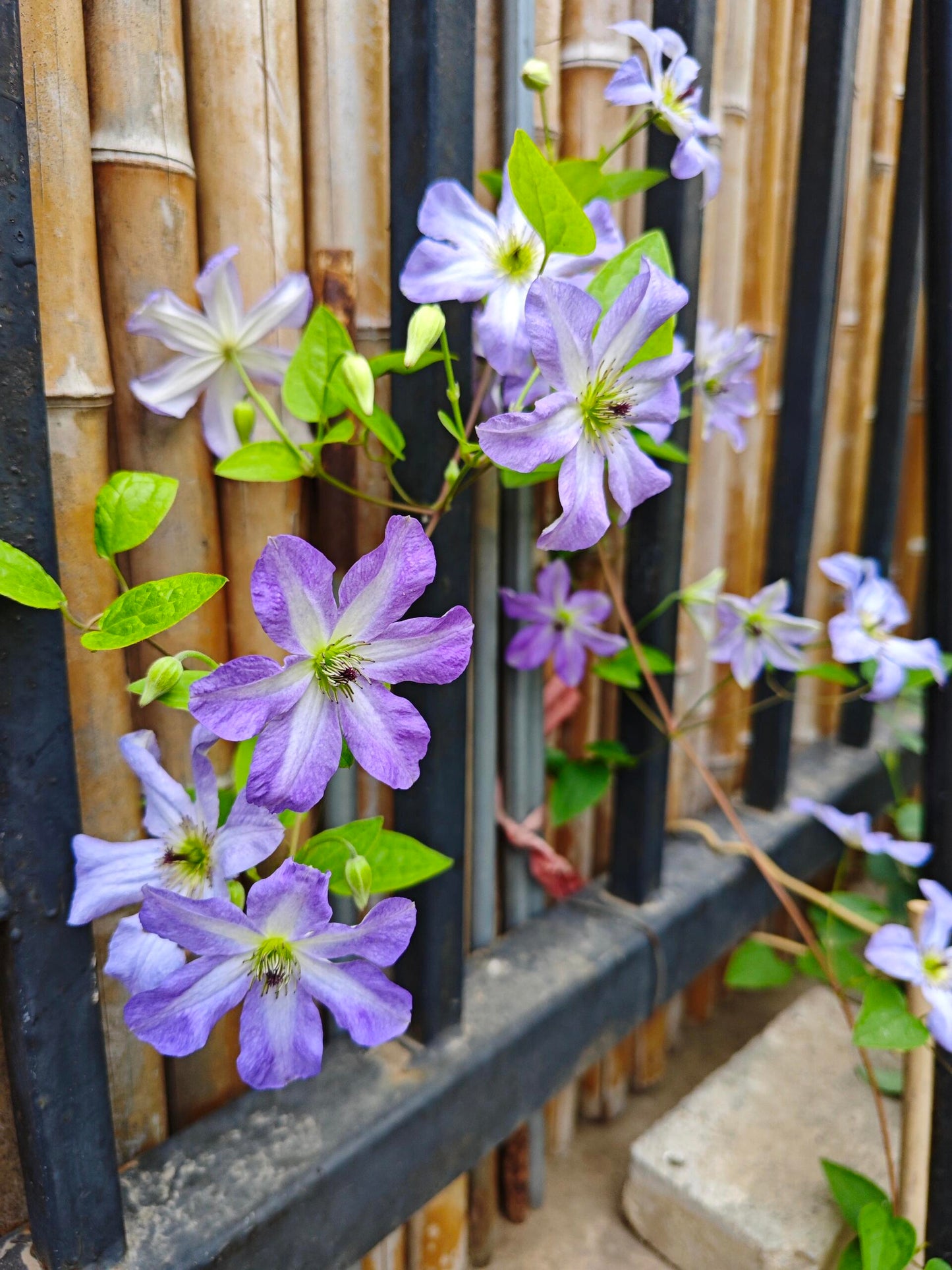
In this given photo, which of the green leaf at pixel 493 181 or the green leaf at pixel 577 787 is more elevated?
the green leaf at pixel 493 181

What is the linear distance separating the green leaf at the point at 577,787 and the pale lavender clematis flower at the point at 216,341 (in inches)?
22.1

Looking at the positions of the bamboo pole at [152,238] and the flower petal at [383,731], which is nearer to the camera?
the flower petal at [383,731]

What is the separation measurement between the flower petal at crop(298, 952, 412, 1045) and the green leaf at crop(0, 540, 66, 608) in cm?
27

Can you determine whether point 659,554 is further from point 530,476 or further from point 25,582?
point 25,582

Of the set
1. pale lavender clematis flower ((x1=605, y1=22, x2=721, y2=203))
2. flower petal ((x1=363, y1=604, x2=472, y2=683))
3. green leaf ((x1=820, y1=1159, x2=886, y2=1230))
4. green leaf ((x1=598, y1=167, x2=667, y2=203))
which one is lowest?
green leaf ((x1=820, y1=1159, x2=886, y2=1230))

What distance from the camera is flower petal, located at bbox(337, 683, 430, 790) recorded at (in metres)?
0.53

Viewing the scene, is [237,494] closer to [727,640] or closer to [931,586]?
[727,640]

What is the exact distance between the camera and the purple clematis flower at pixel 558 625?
95 centimetres

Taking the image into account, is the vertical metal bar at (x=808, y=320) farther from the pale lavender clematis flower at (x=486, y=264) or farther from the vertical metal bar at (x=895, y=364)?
the pale lavender clematis flower at (x=486, y=264)

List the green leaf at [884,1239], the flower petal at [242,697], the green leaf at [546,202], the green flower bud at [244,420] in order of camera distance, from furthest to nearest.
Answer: the green leaf at [884,1239], the green flower bud at [244,420], the green leaf at [546,202], the flower petal at [242,697]

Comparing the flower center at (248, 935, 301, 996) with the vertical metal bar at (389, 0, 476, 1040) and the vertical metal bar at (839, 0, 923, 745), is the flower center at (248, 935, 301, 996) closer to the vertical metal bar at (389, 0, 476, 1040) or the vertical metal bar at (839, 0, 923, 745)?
the vertical metal bar at (389, 0, 476, 1040)

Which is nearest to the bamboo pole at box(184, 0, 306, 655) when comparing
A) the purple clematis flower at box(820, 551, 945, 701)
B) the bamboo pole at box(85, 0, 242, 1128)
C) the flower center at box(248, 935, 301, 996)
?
the bamboo pole at box(85, 0, 242, 1128)

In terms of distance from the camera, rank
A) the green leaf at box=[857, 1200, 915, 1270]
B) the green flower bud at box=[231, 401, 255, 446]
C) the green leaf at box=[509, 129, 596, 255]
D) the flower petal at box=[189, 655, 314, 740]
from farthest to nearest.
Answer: the green leaf at box=[857, 1200, 915, 1270] → the green flower bud at box=[231, 401, 255, 446] → the green leaf at box=[509, 129, 596, 255] → the flower petal at box=[189, 655, 314, 740]

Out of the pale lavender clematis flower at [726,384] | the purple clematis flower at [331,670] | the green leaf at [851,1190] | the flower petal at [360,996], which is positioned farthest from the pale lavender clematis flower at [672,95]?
the green leaf at [851,1190]
